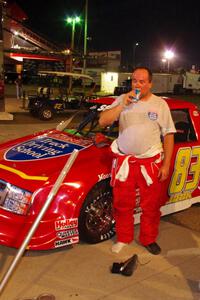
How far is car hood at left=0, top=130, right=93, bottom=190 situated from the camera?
12.6ft

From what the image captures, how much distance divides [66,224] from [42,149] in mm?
933

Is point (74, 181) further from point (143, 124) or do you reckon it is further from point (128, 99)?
point (128, 99)

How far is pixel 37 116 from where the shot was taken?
15727 mm

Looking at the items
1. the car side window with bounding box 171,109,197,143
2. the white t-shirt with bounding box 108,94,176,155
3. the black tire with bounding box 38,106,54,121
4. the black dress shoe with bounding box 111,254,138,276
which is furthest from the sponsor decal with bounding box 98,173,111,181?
the black tire with bounding box 38,106,54,121

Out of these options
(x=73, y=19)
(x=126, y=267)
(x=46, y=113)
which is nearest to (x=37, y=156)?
(x=126, y=267)

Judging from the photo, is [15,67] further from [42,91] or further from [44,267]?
[44,267]

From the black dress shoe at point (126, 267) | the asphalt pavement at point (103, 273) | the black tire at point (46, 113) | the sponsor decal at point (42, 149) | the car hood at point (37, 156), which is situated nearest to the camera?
the asphalt pavement at point (103, 273)

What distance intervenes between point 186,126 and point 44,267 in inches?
96.3

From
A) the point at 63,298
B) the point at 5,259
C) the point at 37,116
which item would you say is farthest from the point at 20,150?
the point at 37,116

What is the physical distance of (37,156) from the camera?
13.7 ft

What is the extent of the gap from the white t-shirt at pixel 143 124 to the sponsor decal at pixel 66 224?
821 mm

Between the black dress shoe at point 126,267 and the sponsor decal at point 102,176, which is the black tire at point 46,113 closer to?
the sponsor decal at point 102,176

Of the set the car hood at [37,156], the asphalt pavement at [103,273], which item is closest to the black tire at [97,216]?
the asphalt pavement at [103,273]

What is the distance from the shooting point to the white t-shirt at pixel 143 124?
3.67 metres
